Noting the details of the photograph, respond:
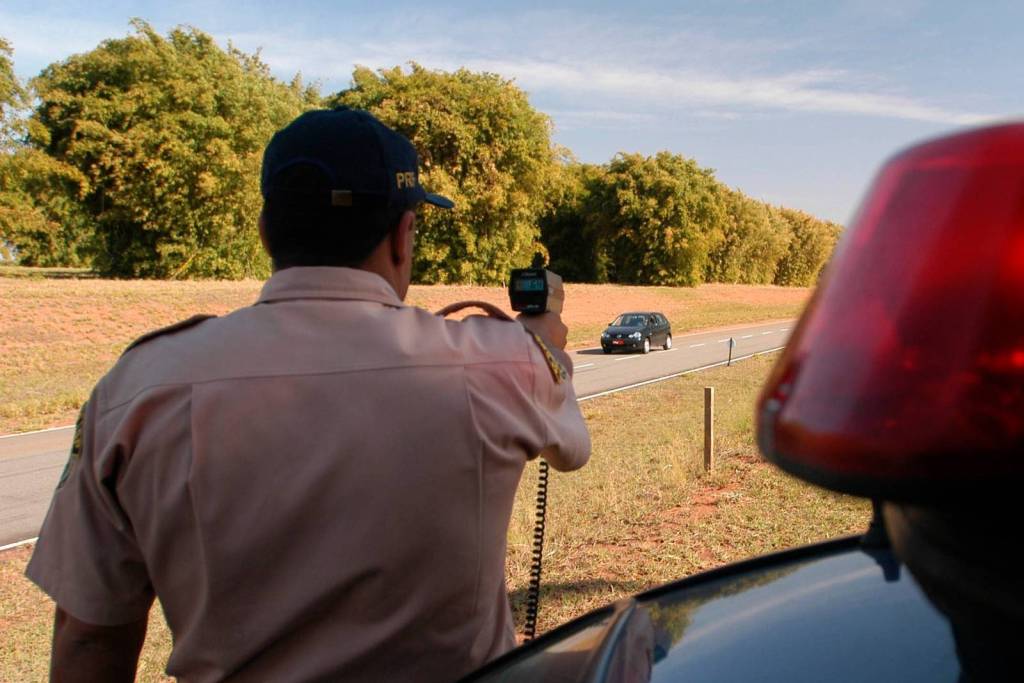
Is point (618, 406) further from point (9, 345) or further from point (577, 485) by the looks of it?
point (9, 345)

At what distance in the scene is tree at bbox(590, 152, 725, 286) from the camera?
65000mm

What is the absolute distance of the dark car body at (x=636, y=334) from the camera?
2833cm

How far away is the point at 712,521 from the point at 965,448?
650cm

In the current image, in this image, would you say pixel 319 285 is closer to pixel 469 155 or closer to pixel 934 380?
pixel 934 380

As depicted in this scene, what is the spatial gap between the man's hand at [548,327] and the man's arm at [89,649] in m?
0.92

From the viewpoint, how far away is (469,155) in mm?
51094

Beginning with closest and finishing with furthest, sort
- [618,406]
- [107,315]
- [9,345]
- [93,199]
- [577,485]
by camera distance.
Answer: [577,485] < [618,406] < [9,345] < [107,315] < [93,199]

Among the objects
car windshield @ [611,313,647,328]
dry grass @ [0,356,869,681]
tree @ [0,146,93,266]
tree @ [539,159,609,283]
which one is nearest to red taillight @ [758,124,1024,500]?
dry grass @ [0,356,869,681]

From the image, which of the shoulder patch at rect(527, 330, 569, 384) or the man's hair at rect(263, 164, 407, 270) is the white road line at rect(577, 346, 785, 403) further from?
the man's hair at rect(263, 164, 407, 270)

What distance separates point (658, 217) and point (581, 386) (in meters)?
47.8

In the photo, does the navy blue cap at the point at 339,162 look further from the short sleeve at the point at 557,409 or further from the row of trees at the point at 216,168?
the row of trees at the point at 216,168

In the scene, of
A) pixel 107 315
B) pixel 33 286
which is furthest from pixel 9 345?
pixel 33 286

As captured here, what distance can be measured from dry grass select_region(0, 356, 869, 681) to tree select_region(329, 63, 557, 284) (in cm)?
4051

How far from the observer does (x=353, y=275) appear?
1.60m
